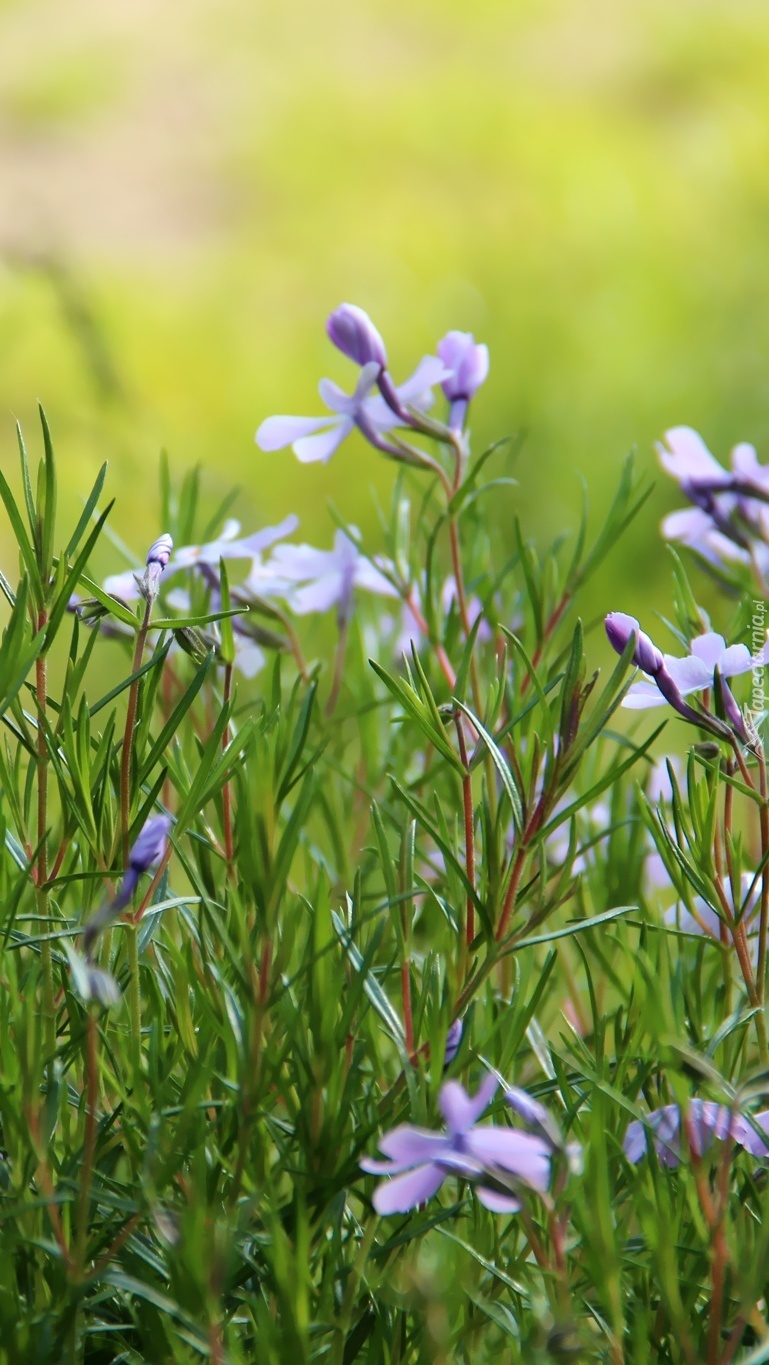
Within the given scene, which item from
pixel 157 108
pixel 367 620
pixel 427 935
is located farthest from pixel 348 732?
pixel 157 108

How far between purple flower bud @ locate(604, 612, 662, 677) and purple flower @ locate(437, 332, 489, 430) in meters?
0.26

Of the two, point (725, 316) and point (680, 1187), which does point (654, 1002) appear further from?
point (725, 316)

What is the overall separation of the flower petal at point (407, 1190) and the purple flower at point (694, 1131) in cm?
8

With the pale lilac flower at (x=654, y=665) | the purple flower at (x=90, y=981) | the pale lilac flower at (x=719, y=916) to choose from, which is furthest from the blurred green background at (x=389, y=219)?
the purple flower at (x=90, y=981)

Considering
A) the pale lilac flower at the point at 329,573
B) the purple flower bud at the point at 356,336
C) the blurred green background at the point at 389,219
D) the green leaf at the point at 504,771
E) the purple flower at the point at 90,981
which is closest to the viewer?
the purple flower at the point at 90,981

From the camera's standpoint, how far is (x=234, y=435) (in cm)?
251

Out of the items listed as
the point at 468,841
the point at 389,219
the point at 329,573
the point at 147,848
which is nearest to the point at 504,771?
the point at 468,841

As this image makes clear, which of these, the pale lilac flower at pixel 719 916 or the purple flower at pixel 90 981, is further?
the pale lilac flower at pixel 719 916

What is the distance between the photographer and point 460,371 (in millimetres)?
792

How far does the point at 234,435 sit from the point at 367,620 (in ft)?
5.18

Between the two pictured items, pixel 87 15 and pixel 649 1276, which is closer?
pixel 649 1276

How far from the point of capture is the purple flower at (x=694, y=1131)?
504 mm

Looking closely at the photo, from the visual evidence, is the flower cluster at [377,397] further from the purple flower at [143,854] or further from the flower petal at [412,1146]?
the flower petal at [412,1146]

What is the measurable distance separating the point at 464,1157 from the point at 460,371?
0.48 m
